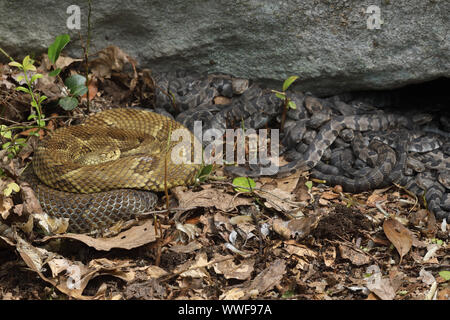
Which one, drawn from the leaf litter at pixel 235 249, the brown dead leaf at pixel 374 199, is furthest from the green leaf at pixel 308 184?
the brown dead leaf at pixel 374 199

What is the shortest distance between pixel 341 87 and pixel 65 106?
135 inches

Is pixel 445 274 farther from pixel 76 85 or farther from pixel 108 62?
pixel 108 62

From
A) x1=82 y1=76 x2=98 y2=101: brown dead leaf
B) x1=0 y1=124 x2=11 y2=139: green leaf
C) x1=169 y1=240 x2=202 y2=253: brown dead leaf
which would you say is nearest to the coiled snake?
x1=0 y1=124 x2=11 y2=139: green leaf

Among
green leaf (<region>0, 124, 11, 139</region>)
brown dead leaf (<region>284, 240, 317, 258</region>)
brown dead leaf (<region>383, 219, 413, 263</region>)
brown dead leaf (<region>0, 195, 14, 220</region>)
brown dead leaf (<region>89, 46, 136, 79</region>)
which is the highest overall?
brown dead leaf (<region>89, 46, 136, 79</region>)

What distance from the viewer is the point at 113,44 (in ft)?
20.7

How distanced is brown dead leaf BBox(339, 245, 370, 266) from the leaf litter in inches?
0.4

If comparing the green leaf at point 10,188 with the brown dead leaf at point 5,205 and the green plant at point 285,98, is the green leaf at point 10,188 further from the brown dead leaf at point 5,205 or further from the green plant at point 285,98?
the green plant at point 285,98

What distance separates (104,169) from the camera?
488 cm

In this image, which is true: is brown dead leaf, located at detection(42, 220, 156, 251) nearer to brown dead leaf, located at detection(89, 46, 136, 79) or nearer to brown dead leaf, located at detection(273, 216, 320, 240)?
A: brown dead leaf, located at detection(273, 216, 320, 240)

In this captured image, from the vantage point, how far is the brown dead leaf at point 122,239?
4.30 m

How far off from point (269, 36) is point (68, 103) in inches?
98.4

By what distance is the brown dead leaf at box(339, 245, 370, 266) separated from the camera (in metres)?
4.37

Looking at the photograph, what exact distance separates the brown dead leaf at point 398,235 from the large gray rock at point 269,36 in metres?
2.05

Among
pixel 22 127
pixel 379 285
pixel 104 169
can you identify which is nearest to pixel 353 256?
pixel 379 285
